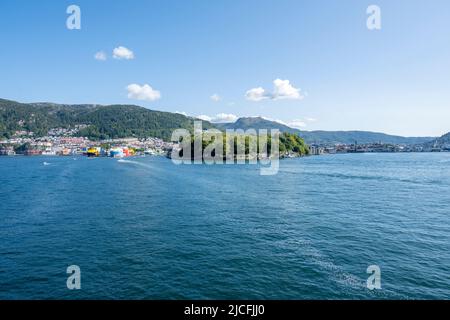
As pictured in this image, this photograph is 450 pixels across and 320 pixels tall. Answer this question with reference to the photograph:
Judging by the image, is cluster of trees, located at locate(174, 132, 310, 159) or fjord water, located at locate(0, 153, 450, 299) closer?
fjord water, located at locate(0, 153, 450, 299)

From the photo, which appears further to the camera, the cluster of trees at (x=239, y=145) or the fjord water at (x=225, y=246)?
the cluster of trees at (x=239, y=145)

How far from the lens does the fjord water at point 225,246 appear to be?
1595 centimetres

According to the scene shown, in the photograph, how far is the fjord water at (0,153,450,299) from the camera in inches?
628

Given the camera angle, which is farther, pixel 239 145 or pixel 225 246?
pixel 239 145

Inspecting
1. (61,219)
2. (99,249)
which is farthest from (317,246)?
(61,219)

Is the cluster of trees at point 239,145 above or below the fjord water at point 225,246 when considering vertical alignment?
above

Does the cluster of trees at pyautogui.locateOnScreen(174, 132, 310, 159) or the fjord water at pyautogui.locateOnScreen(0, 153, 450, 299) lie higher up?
the cluster of trees at pyautogui.locateOnScreen(174, 132, 310, 159)

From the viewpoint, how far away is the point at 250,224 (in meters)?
27.8

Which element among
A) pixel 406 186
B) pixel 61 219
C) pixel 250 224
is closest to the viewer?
pixel 250 224

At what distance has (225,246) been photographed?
21.9 m

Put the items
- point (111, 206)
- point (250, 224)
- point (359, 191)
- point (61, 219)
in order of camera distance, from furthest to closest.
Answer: point (359, 191) → point (111, 206) → point (61, 219) → point (250, 224)

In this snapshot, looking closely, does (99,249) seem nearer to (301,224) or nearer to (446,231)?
(301,224)

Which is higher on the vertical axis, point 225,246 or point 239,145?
point 239,145
